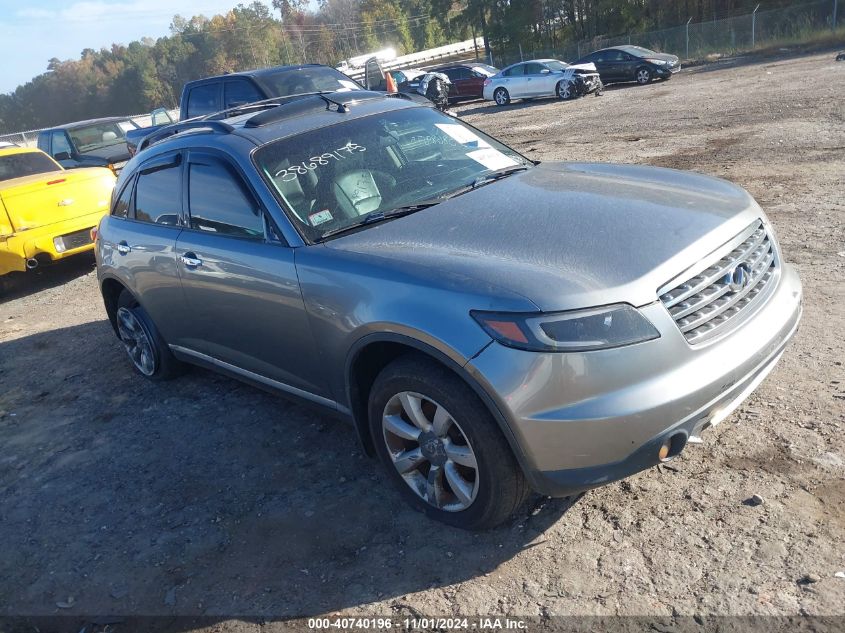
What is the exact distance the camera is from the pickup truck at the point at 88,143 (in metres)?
15.1

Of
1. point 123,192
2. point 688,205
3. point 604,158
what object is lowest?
point 604,158

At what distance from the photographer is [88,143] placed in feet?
52.0

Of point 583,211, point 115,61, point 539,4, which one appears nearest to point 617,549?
point 583,211

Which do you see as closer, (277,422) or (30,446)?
(277,422)

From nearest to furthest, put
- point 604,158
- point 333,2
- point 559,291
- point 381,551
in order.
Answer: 1. point 559,291
2. point 381,551
3. point 604,158
4. point 333,2

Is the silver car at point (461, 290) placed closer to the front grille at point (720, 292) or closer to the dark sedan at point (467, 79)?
the front grille at point (720, 292)

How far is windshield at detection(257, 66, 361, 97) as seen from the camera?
1065 centimetres

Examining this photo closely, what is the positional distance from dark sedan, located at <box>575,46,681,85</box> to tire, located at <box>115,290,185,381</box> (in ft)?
77.0

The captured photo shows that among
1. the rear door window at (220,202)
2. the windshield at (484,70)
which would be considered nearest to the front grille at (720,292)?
the rear door window at (220,202)

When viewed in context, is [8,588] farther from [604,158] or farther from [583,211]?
[604,158]

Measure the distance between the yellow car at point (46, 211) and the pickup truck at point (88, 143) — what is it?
542 cm

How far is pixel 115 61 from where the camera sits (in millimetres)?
112500

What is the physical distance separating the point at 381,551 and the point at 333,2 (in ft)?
436

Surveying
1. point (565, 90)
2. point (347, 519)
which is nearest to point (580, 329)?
point (347, 519)
